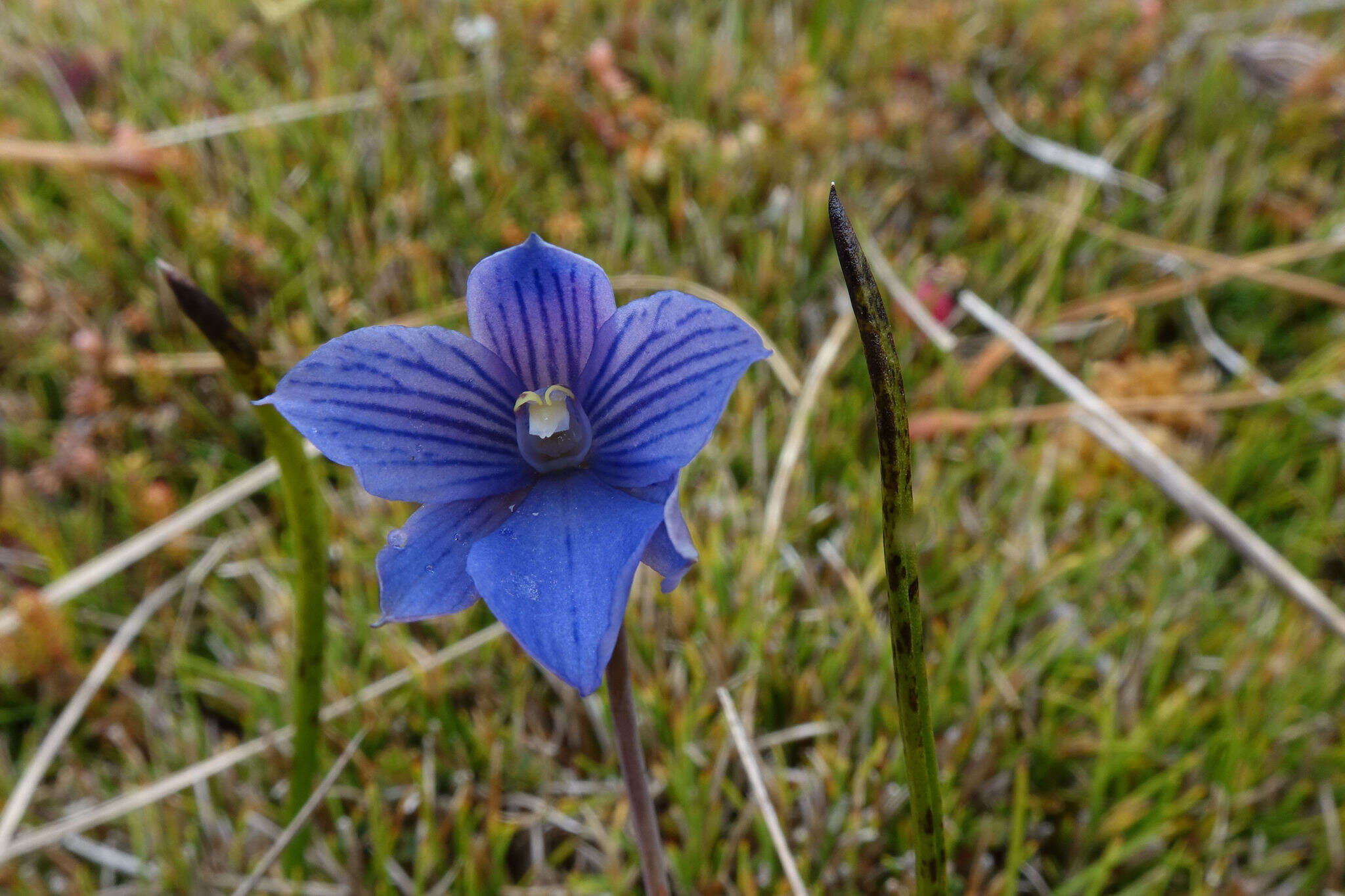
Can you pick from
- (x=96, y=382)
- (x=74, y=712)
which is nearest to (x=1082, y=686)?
(x=74, y=712)

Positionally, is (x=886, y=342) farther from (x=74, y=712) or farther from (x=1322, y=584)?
(x=1322, y=584)

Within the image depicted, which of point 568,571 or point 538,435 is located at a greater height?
point 538,435

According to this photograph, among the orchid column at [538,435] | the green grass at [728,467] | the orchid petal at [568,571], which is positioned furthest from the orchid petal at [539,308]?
the green grass at [728,467]

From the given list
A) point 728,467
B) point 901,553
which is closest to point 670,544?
point 901,553

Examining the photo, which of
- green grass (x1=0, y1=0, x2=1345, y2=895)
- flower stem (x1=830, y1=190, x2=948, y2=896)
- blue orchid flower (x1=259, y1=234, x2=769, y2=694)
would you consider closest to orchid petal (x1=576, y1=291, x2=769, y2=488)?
blue orchid flower (x1=259, y1=234, x2=769, y2=694)

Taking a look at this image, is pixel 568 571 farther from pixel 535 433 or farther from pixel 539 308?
pixel 539 308

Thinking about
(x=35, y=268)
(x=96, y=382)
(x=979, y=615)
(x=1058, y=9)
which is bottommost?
(x=979, y=615)
